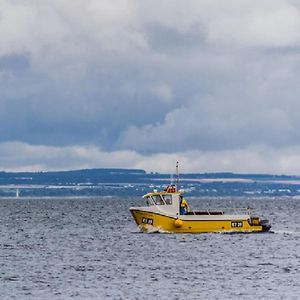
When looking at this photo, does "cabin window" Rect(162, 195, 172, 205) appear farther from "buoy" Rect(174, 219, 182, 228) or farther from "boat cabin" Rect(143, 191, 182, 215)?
"buoy" Rect(174, 219, 182, 228)

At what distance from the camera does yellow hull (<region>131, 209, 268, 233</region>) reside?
127 meters

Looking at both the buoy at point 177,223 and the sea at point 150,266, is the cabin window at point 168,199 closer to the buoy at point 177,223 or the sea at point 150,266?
the buoy at point 177,223

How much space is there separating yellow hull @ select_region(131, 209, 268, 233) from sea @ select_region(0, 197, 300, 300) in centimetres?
102

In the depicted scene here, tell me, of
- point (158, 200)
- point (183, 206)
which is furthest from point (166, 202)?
point (183, 206)

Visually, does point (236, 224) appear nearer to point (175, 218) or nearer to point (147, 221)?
point (175, 218)

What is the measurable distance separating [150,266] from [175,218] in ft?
98.3

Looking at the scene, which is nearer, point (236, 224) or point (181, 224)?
point (181, 224)

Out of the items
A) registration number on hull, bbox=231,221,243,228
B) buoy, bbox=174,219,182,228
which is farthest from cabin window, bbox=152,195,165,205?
registration number on hull, bbox=231,221,243,228

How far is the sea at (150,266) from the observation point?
78625mm

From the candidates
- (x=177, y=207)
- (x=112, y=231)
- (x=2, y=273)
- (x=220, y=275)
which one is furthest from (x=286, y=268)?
(x=112, y=231)

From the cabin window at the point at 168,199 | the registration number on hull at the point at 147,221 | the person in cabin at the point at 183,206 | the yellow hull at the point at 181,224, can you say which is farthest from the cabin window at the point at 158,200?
the registration number on hull at the point at 147,221

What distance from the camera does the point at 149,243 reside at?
120812 mm

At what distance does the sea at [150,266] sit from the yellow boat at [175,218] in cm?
123

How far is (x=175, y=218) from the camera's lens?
12631 centimetres
